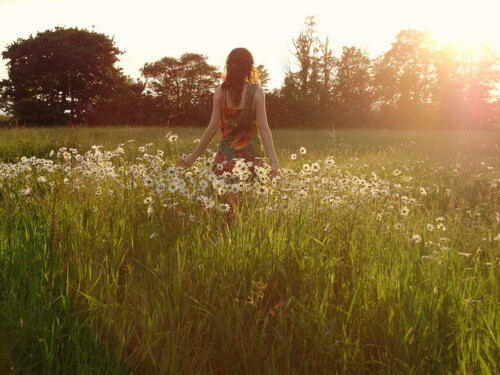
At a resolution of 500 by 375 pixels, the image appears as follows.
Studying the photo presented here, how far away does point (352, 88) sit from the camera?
37.4m

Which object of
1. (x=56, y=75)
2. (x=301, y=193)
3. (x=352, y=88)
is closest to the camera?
(x=301, y=193)

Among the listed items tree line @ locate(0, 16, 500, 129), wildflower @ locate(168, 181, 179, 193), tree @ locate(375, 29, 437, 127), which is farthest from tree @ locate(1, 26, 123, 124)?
wildflower @ locate(168, 181, 179, 193)

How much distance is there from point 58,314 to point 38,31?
3969 centimetres

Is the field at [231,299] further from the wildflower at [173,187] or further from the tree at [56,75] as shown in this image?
the tree at [56,75]

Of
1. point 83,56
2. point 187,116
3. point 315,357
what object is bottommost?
point 315,357

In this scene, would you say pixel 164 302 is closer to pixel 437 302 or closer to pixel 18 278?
pixel 18 278

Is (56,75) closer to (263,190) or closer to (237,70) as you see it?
(237,70)

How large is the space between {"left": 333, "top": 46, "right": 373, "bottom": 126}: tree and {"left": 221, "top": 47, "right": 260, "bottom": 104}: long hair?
98.4ft

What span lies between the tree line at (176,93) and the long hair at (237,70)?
24.0 meters

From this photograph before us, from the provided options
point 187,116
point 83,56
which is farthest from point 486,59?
point 83,56

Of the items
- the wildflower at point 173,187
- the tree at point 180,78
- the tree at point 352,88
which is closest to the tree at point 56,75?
the tree at point 180,78

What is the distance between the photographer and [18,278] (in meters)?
2.32

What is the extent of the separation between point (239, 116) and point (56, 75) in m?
33.0

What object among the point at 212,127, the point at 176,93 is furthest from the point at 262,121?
the point at 176,93
